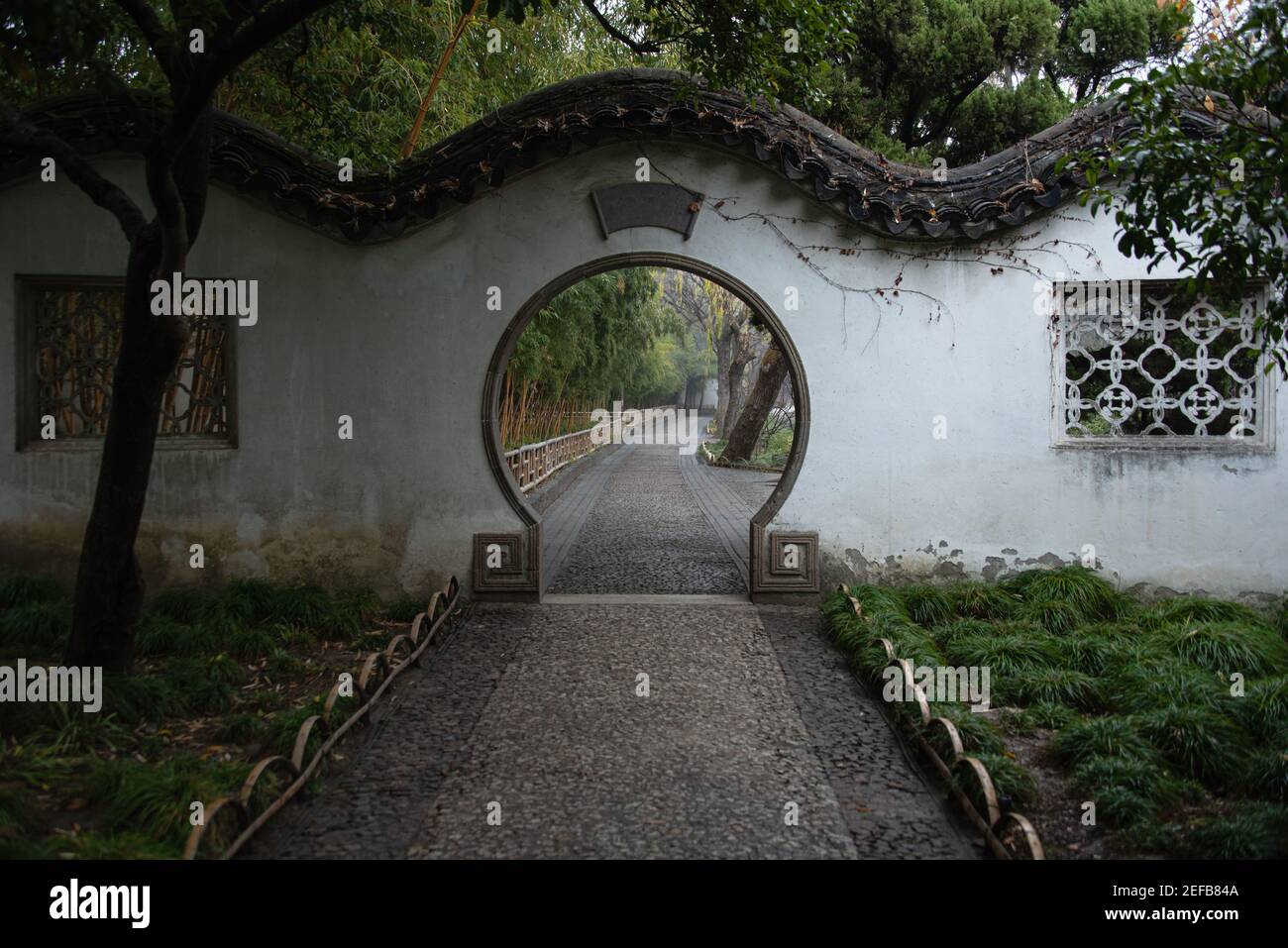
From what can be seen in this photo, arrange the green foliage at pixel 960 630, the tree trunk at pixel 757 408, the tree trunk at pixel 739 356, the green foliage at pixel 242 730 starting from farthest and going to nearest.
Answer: the tree trunk at pixel 739 356
the tree trunk at pixel 757 408
the green foliage at pixel 960 630
the green foliage at pixel 242 730

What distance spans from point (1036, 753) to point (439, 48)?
8.04 m

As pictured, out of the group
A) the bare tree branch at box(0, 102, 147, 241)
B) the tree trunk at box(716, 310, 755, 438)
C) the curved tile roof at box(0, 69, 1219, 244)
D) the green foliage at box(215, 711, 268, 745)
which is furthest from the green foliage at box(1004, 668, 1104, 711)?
the tree trunk at box(716, 310, 755, 438)

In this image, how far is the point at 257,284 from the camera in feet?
23.8

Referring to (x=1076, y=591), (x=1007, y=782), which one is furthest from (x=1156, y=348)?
(x=1007, y=782)

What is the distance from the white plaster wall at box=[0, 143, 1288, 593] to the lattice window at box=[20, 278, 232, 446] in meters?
0.26

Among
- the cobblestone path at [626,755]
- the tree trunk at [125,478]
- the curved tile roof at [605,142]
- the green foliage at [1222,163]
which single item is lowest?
the cobblestone path at [626,755]

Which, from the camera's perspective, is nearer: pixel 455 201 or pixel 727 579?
pixel 455 201

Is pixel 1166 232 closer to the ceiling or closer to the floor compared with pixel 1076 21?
closer to the floor

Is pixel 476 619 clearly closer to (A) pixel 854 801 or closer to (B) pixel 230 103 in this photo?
(A) pixel 854 801

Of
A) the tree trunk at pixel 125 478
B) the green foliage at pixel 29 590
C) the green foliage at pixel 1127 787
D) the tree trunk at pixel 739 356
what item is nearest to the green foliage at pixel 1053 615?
the green foliage at pixel 1127 787

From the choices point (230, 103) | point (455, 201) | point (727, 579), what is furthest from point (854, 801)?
point (230, 103)

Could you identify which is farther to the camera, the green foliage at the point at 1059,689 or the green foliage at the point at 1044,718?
the green foliage at the point at 1059,689

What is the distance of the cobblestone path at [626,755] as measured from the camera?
148 inches

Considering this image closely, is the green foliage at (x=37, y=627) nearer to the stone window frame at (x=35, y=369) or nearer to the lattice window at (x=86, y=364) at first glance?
the stone window frame at (x=35, y=369)
